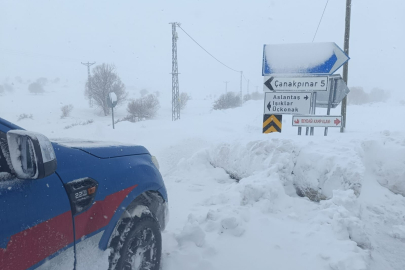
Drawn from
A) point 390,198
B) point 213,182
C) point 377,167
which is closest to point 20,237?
point 213,182

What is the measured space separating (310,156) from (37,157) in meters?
4.85

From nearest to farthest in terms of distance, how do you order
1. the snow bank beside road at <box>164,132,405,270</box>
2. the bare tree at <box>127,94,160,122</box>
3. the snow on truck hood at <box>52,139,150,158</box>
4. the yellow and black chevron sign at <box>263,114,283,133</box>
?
the snow on truck hood at <box>52,139,150,158</box>, the snow bank beside road at <box>164,132,405,270</box>, the yellow and black chevron sign at <box>263,114,283,133</box>, the bare tree at <box>127,94,160,122</box>

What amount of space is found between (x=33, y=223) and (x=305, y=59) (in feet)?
23.3

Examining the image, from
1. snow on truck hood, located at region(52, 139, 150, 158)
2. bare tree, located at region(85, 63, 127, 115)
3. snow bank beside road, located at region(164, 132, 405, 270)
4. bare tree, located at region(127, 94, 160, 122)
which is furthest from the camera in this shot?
bare tree, located at region(85, 63, 127, 115)

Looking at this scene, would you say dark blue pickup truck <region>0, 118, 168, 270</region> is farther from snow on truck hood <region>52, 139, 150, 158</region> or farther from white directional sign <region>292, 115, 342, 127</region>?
white directional sign <region>292, 115, 342, 127</region>

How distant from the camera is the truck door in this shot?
4.61ft

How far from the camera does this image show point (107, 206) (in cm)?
211

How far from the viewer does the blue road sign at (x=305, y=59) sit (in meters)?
7.15

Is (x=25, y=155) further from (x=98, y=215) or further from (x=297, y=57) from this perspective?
(x=297, y=57)

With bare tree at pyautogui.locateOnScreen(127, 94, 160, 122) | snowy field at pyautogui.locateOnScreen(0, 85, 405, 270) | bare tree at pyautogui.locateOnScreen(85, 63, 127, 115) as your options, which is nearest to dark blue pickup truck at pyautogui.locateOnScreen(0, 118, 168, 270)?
snowy field at pyautogui.locateOnScreen(0, 85, 405, 270)

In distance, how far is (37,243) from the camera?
5.07 ft

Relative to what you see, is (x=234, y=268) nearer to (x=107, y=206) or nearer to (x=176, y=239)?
(x=176, y=239)

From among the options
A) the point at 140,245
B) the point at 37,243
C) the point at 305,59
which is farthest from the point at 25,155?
the point at 305,59

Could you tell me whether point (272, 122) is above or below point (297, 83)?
below
